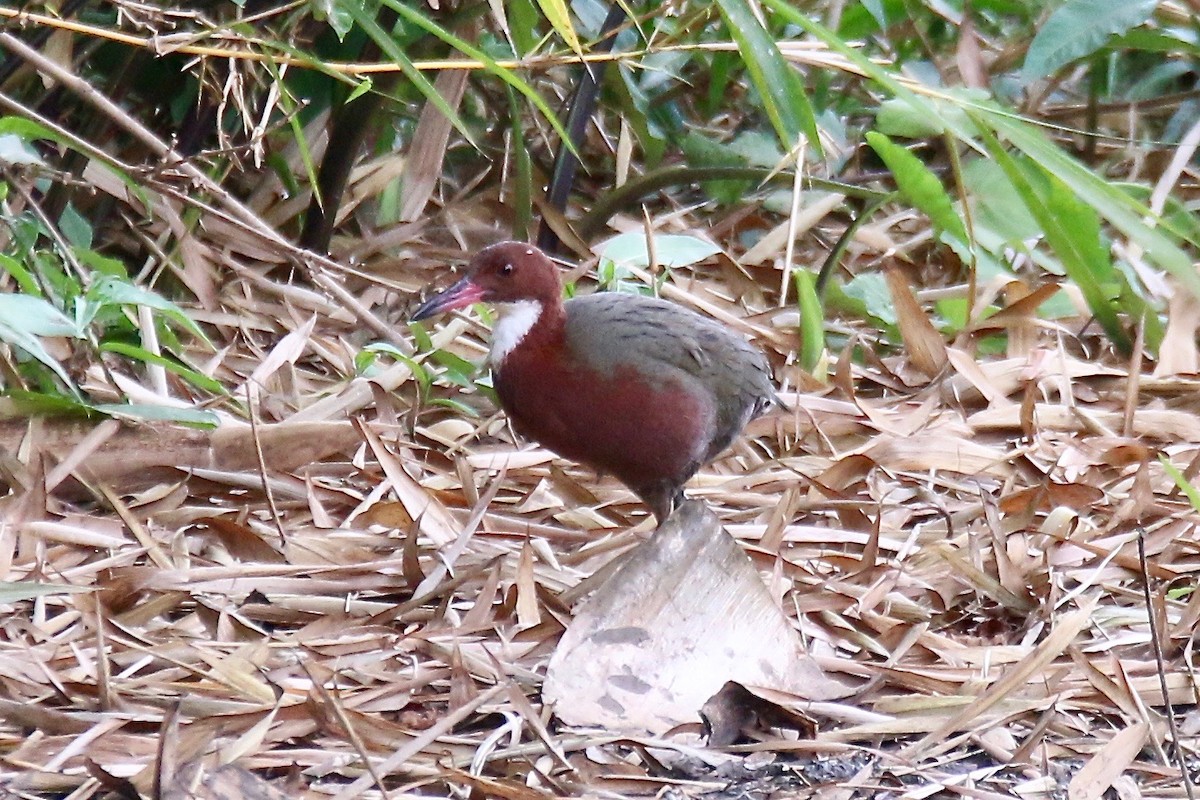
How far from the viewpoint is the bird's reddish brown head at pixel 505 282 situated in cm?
266

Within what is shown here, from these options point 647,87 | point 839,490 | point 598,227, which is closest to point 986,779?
point 839,490

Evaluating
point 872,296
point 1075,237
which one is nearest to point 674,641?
point 1075,237

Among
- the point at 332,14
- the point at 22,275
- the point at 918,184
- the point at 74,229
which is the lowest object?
the point at 918,184

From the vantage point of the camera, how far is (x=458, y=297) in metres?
2.70

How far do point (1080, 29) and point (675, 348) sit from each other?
4.70 feet

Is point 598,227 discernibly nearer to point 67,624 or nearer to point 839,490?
point 839,490

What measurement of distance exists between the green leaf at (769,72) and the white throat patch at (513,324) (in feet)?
Answer: 1.77

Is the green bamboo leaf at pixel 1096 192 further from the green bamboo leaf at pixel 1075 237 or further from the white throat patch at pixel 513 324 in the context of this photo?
the white throat patch at pixel 513 324

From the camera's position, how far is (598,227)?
145 inches

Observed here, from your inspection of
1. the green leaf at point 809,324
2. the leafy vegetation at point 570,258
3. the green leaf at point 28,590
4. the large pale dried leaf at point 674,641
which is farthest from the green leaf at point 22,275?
the green leaf at point 809,324

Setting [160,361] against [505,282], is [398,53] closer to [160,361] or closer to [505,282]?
[505,282]

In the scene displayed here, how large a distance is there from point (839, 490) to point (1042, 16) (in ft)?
6.83

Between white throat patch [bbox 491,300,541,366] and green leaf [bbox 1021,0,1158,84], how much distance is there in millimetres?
1448

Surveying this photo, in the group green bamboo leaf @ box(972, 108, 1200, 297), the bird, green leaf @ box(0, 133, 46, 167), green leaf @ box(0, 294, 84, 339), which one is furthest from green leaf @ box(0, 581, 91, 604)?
green bamboo leaf @ box(972, 108, 1200, 297)
